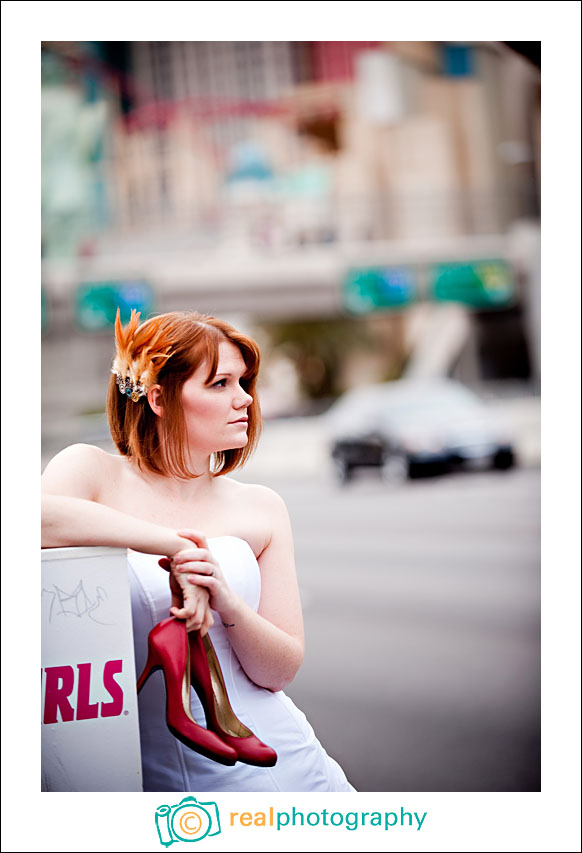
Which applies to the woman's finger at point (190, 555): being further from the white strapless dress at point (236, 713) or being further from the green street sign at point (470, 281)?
the green street sign at point (470, 281)

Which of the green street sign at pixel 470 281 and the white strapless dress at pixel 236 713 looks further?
the green street sign at pixel 470 281

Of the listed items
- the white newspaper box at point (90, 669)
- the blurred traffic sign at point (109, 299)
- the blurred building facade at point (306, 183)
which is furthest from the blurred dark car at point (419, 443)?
the white newspaper box at point (90, 669)

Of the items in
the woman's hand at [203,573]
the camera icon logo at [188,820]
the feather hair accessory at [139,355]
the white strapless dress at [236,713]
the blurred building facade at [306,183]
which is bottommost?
the camera icon logo at [188,820]

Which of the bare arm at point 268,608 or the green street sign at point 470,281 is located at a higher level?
the green street sign at point 470,281

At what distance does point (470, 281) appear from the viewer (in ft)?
37.9

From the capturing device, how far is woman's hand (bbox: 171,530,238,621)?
1600 mm

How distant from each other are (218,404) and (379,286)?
921cm

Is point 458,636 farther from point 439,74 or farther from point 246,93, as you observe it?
point 439,74

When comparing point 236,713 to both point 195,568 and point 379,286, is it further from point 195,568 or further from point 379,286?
point 379,286

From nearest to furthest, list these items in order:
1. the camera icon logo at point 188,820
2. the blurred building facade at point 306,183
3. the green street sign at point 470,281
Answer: the camera icon logo at point 188,820, the green street sign at point 470,281, the blurred building facade at point 306,183

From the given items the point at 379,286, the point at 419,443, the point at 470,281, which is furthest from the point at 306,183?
the point at 419,443

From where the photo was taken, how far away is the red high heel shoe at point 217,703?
1636 mm

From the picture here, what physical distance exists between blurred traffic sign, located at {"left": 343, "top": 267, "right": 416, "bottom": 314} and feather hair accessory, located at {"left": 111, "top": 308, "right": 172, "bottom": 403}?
8785 millimetres

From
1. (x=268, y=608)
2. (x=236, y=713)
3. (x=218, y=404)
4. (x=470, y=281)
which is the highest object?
(x=470, y=281)
